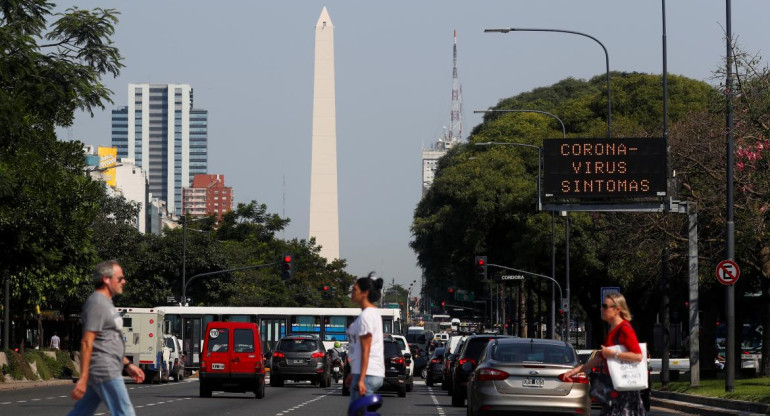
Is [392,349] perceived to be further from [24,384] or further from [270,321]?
[270,321]

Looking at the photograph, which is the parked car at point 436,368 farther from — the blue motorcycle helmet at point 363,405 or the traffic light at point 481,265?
the blue motorcycle helmet at point 363,405

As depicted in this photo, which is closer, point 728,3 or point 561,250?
point 728,3

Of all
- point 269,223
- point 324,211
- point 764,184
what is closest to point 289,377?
point 764,184

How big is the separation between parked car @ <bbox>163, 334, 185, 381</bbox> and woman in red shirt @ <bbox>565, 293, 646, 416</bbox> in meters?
36.1

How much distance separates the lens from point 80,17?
35844mm

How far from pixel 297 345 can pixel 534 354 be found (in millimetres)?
21937

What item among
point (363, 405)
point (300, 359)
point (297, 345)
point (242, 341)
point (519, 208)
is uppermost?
point (519, 208)

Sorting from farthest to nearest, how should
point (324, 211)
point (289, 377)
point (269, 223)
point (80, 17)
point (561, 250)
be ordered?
point (269, 223) < point (324, 211) < point (561, 250) < point (289, 377) < point (80, 17)

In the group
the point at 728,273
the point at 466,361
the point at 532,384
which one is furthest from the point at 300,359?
the point at 532,384

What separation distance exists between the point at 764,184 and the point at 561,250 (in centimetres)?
A: 3374

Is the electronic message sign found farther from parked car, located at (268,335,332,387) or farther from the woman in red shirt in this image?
the woman in red shirt

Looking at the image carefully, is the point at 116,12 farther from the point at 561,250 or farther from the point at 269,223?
the point at 269,223

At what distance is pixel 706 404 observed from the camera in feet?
94.1

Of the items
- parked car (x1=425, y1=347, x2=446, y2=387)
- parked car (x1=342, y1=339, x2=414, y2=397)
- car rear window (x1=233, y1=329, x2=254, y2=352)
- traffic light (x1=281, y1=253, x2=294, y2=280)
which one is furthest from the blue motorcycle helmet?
traffic light (x1=281, y1=253, x2=294, y2=280)
